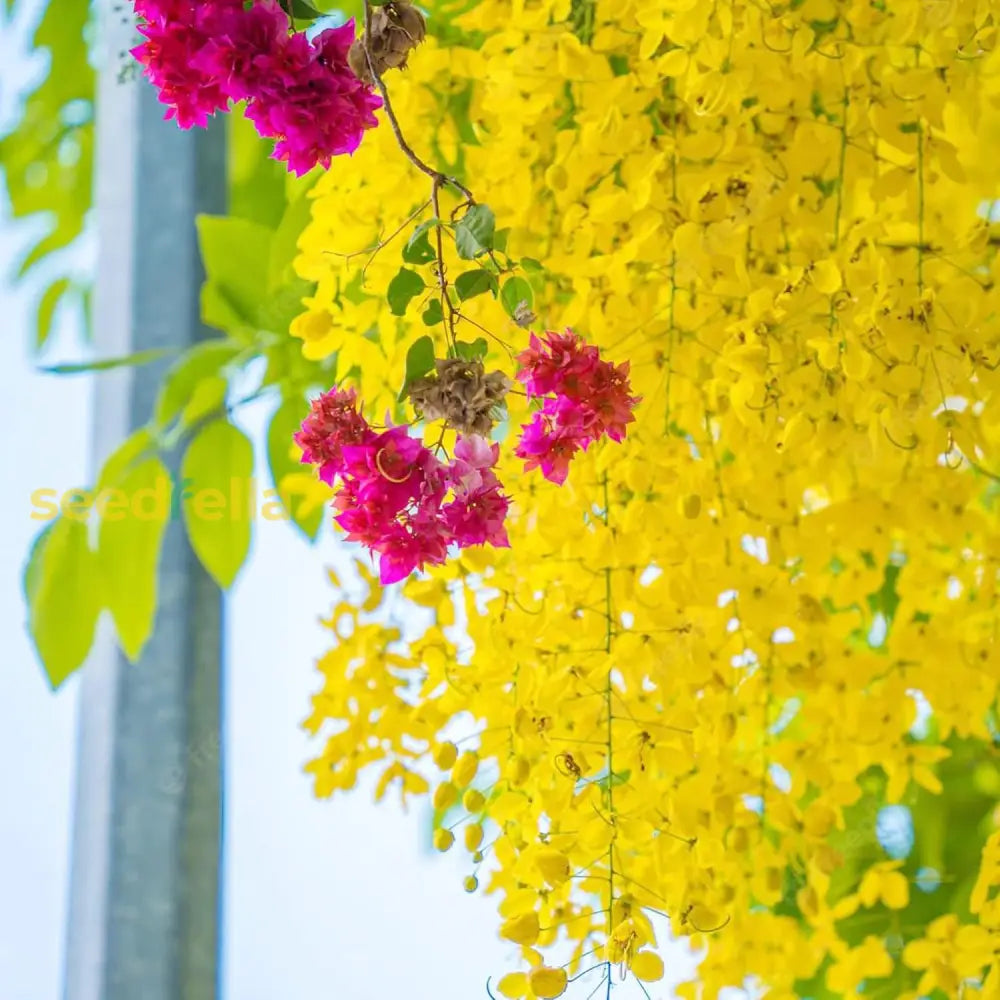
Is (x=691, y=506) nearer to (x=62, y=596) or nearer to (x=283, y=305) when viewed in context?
(x=283, y=305)

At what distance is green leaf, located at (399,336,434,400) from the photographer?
0.42m

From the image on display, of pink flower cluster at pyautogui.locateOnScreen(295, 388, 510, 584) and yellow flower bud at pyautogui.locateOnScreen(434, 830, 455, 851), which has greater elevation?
pink flower cluster at pyautogui.locateOnScreen(295, 388, 510, 584)

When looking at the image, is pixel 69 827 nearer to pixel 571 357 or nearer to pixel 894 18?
pixel 571 357

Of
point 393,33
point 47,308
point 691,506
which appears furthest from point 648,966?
point 47,308

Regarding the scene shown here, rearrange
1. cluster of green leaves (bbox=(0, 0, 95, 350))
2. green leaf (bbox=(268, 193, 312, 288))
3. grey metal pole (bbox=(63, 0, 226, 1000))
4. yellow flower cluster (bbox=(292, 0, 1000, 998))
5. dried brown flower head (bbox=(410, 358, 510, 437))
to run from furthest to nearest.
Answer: cluster of green leaves (bbox=(0, 0, 95, 350)) < grey metal pole (bbox=(63, 0, 226, 1000)) < green leaf (bbox=(268, 193, 312, 288)) < yellow flower cluster (bbox=(292, 0, 1000, 998)) < dried brown flower head (bbox=(410, 358, 510, 437))

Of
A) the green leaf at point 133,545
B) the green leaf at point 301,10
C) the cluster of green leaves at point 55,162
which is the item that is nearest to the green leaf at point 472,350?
the green leaf at point 301,10

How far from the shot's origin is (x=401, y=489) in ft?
1.32

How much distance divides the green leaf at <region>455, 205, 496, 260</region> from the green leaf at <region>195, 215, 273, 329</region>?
0.33 m

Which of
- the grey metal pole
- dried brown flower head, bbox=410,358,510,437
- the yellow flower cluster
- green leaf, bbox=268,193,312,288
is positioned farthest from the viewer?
the grey metal pole

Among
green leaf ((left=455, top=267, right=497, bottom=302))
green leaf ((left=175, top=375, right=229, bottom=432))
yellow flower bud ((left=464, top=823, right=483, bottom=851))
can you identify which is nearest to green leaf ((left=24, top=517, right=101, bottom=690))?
Result: green leaf ((left=175, top=375, right=229, bottom=432))

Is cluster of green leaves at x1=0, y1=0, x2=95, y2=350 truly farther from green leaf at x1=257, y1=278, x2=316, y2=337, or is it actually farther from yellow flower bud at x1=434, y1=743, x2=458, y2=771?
yellow flower bud at x1=434, y1=743, x2=458, y2=771

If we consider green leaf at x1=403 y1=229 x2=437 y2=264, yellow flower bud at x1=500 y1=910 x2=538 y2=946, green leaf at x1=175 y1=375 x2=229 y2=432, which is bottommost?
yellow flower bud at x1=500 y1=910 x2=538 y2=946

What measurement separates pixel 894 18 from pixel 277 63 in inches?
11.5

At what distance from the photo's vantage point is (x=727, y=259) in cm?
54
